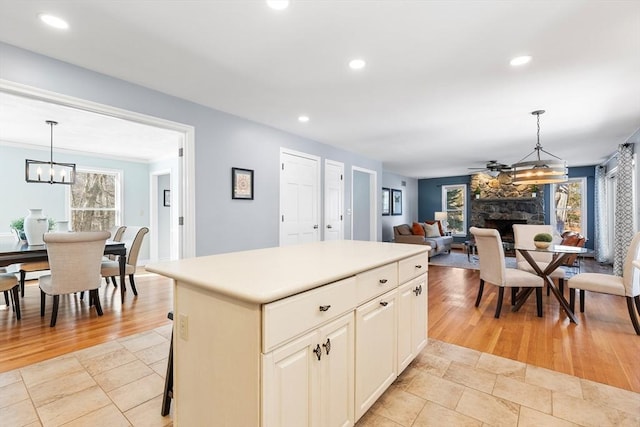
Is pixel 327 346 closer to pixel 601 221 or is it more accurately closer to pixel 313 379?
pixel 313 379

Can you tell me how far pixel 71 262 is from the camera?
3.10 metres

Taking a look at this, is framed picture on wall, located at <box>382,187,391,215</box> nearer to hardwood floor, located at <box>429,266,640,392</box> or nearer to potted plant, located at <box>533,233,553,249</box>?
hardwood floor, located at <box>429,266,640,392</box>

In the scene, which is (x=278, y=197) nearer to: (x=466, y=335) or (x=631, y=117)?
(x=466, y=335)

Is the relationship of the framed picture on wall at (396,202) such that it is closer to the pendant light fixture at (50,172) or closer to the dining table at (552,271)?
the dining table at (552,271)

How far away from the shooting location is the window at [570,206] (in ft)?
26.6

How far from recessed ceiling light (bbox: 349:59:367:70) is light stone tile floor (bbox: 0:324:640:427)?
2443 millimetres

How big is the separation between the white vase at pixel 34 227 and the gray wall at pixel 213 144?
202 centimetres

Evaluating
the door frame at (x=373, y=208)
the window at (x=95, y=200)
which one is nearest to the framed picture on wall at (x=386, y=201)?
the door frame at (x=373, y=208)

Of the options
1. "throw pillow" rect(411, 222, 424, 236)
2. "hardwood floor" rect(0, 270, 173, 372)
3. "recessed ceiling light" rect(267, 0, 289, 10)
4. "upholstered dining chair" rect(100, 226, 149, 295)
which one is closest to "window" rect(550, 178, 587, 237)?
"throw pillow" rect(411, 222, 424, 236)

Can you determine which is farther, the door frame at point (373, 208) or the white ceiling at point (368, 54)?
the door frame at point (373, 208)

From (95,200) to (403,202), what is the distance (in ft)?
27.6

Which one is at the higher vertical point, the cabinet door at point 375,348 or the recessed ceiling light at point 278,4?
the recessed ceiling light at point 278,4

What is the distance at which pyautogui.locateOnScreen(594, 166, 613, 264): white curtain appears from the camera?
682cm

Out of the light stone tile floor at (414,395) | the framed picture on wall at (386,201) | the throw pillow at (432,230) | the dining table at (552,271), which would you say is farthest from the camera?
the framed picture on wall at (386,201)
